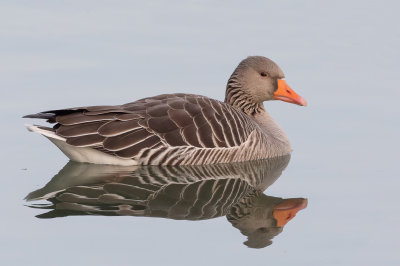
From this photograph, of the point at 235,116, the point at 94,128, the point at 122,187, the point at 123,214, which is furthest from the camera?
the point at 235,116

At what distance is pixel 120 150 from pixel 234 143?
2.17 meters

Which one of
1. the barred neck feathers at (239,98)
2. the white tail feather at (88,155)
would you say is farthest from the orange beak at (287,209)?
the barred neck feathers at (239,98)

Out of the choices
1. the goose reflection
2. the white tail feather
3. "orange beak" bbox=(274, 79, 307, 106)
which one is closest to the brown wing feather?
the white tail feather

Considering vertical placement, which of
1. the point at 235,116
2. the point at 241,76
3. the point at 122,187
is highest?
the point at 241,76

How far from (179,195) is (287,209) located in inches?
67.2

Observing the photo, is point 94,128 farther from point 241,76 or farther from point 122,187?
point 241,76

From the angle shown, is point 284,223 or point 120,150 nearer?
point 284,223

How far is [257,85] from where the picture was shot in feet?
57.6

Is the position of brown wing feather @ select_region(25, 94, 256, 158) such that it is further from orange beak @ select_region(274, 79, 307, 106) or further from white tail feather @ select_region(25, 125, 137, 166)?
orange beak @ select_region(274, 79, 307, 106)

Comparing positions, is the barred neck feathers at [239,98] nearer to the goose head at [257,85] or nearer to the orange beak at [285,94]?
the goose head at [257,85]

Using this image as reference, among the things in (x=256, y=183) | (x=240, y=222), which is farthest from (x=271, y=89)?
(x=240, y=222)

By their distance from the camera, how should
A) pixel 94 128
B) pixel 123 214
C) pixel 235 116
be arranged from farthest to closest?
1. pixel 235 116
2. pixel 94 128
3. pixel 123 214

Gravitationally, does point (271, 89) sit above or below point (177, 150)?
above

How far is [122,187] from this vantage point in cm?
1448
